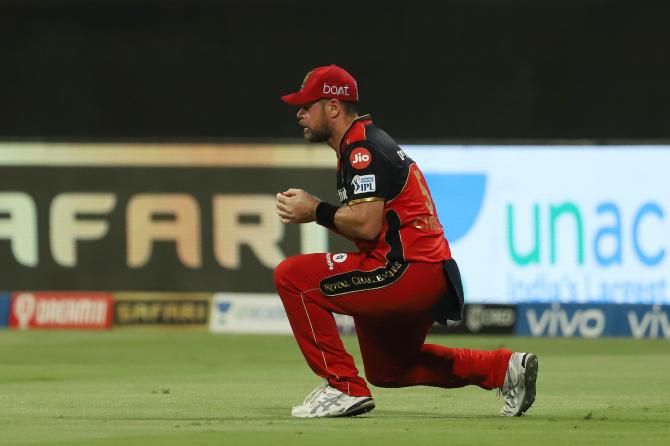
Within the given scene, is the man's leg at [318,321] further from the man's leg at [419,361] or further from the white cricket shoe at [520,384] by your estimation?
the white cricket shoe at [520,384]

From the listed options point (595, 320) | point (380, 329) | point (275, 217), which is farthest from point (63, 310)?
point (380, 329)

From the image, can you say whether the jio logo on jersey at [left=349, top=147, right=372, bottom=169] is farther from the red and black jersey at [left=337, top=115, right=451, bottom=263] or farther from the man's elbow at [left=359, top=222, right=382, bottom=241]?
the man's elbow at [left=359, top=222, right=382, bottom=241]

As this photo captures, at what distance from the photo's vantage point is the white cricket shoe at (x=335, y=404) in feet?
22.2

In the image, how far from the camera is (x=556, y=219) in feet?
44.9

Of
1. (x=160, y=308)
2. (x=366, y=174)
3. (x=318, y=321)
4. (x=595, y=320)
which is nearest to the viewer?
(x=366, y=174)

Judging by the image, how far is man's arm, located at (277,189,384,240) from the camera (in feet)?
21.9

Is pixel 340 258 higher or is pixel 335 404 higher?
pixel 340 258

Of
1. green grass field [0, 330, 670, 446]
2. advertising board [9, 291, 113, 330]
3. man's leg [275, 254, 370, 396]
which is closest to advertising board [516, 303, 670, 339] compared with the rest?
green grass field [0, 330, 670, 446]

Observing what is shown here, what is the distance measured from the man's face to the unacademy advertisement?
22.4 feet

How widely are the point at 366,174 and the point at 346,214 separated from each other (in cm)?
19

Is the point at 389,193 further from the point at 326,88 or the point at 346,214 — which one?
the point at 326,88

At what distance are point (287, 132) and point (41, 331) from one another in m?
2.81

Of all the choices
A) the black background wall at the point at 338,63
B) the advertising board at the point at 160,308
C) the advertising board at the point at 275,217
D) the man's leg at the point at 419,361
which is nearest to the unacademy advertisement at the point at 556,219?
the advertising board at the point at 275,217

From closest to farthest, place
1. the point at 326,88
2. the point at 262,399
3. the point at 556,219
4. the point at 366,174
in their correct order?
1. the point at 366,174
2. the point at 326,88
3. the point at 262,399
4. the point at 556,219
